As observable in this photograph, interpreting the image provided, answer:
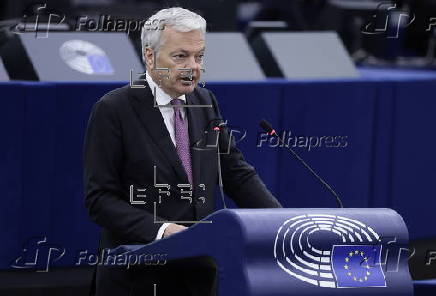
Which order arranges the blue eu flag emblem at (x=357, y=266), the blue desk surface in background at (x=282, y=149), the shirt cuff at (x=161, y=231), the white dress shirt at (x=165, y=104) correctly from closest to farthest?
the blue eu flag emblem at (x=357, y=266) → the shirt cuff at (x=161, y=231) → the white dress shirt at (x=165, y=104) → the blue desk surface in background at (x=282, y=149)

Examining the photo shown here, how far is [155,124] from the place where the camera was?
4477 mm

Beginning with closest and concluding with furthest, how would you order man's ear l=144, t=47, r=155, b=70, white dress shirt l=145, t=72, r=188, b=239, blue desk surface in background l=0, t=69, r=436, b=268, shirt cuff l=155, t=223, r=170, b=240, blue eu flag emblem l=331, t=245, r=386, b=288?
blue eu flag emblem l=331, t=245, r=386, b=288 → shirt cuff l=155, t=223, r=170, b=240 → man's ear l=144, t=47, r=155, b=70 → white dress shirt l=145, t=72, r=188, b=239 → blue desk surface in background l=0, t=69, r=436, b=268

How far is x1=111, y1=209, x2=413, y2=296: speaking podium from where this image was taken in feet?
12.5

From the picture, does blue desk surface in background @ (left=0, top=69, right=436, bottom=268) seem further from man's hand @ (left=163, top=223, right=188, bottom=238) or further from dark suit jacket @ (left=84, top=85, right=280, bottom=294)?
man's hand @ (left=163, top=223, right=188, bottom=238)

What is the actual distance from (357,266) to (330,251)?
0.11 m

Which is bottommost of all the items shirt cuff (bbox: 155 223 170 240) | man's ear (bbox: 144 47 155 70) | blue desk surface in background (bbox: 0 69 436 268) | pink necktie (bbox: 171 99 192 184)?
blue desk surface in background (bbox: 0 69 436 268)

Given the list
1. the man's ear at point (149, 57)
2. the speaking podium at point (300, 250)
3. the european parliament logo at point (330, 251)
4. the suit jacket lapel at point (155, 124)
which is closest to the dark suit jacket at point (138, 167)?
the suit jacket lapel at point (155, 124)

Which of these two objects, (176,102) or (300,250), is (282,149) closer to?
(176,102)

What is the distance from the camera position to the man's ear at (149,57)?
440cm

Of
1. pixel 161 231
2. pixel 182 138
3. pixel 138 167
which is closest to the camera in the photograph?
pixel 161 231

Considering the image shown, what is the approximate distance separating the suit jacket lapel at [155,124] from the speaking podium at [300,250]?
0.44 metres

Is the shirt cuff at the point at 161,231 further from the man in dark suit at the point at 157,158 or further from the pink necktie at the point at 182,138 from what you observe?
the pink necktie at the point at 182,138

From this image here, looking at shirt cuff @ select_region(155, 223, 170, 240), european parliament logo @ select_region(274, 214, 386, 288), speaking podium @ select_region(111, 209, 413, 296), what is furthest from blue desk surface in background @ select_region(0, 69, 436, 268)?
european parliament logo @ select_region(274, 214, 386, 288)

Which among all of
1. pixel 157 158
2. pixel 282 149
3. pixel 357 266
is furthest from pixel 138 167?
pixel 282 149
